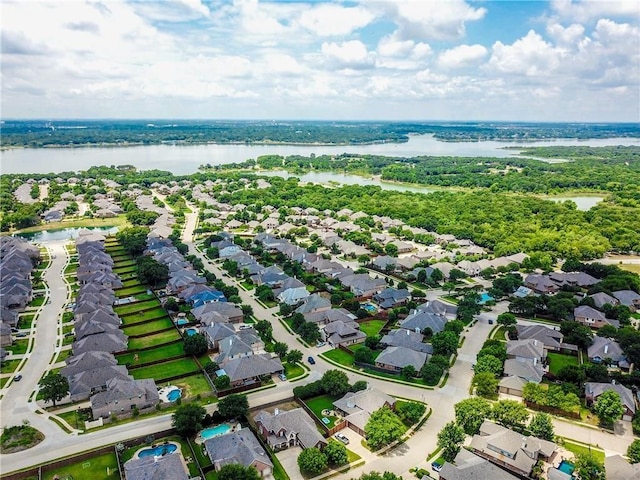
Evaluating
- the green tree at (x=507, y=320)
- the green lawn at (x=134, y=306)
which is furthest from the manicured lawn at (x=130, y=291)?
the green tree at (x=507, y=320)

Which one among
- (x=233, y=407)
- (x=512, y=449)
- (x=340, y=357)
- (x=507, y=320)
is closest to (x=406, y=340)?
(x=340, y=357)

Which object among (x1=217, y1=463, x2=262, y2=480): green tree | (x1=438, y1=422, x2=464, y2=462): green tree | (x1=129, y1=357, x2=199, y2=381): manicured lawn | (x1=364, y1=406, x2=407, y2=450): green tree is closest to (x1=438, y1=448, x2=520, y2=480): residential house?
(x1=438, y1=422, x2=464, y2=462): green tree

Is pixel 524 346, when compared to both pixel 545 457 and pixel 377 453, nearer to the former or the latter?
pixel 545 457

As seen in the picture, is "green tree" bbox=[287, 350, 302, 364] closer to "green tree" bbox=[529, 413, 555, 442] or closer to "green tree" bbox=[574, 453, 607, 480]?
"green tree" bbox=[529, 413, 555, 442]

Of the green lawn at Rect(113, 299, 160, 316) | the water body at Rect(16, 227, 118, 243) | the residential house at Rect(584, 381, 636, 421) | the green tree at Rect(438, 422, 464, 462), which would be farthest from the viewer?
the water body at Rect(16, 227, 118, 243)

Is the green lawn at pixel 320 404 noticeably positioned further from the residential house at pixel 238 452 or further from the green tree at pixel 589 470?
the green tree at pixel 589 470
